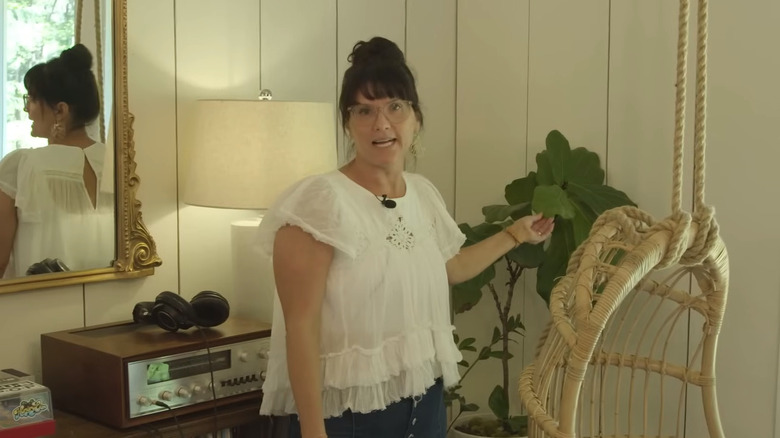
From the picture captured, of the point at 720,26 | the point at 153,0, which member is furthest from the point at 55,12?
the point at 720,26

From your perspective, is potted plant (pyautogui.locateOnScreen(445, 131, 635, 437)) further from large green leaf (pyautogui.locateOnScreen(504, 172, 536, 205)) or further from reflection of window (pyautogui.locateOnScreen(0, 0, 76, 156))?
reflection of window (pyautogui.locateOnScreen(0, 0, 76, 156))

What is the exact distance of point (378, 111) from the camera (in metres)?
1.54

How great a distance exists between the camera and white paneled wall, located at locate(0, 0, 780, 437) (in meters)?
1.86

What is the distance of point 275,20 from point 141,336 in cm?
86

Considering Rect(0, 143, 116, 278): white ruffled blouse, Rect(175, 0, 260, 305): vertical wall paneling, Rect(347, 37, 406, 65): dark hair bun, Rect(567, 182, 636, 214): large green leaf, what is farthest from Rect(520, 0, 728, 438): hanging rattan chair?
Rect(0, 143, 116, 278): white ruffled blouse

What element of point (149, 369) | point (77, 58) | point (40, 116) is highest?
point (77, 58)

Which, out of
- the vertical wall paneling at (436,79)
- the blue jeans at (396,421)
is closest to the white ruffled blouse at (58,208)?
the blue jeans at (396,421)

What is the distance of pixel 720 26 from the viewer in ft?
6.51

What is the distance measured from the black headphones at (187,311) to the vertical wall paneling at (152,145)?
170 millimetres

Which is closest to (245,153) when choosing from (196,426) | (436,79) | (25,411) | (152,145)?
(152,145)

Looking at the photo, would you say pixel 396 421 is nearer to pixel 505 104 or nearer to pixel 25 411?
pixel 25 411

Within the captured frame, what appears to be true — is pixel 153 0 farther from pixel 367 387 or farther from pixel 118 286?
pixel 367 387

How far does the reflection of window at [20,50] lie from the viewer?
5.25ft

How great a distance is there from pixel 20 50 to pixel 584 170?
133 cm
